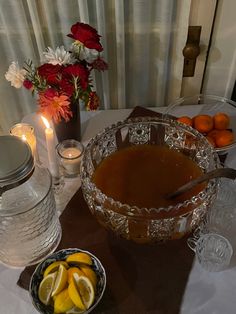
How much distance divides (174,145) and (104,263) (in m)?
0.30

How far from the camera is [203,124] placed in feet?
3.11

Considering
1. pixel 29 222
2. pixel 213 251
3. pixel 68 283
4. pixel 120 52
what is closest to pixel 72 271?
pixel 68 283

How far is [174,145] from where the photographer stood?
860 millimetres

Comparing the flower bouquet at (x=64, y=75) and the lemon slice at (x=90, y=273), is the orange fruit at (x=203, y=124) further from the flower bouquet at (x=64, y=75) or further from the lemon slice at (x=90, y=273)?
the lemon slice at (x=90, y=273)

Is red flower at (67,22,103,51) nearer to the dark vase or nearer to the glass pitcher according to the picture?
the dark vase

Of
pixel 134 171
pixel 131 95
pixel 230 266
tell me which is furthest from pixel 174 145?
pixel 131 95

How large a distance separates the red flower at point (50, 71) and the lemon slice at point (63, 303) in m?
0.45

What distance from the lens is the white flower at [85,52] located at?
0.88 meters

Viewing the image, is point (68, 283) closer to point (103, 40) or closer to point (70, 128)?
point (70, 128)

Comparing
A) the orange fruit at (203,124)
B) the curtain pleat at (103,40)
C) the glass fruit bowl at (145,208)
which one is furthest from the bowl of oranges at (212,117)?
the curtain pleat at (103,40)

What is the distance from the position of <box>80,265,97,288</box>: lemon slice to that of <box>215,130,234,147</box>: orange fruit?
1.42ft

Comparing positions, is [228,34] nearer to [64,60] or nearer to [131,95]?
[131,95]

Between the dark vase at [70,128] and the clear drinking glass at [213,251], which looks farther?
the dark vase at [70,128]

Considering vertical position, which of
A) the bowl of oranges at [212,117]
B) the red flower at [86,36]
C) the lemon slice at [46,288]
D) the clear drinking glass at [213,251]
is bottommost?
the clear drinking glass at [213,251]
